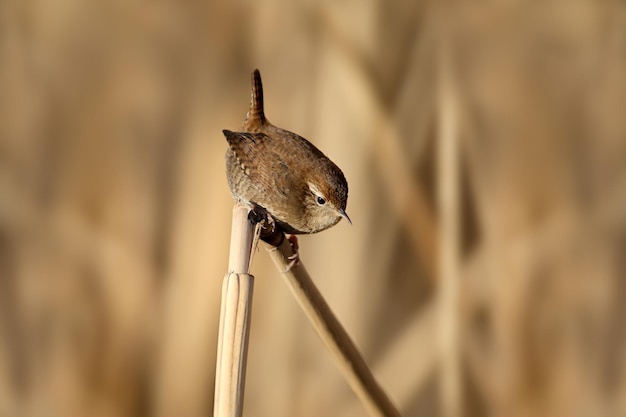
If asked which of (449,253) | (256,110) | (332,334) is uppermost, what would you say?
(256,110)

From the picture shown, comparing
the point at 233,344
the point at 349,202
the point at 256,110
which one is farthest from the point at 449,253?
the point at 233,344

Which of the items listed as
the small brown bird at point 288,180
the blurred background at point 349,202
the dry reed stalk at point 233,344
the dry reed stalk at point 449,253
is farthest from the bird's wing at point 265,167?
the dry reed stalk at point 449,253

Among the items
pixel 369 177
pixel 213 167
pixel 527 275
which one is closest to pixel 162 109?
pixel 213 167

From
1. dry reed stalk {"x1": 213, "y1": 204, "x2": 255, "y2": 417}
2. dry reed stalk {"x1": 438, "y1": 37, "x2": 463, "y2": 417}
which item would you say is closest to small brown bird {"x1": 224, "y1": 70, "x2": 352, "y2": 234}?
dry reed stalk {"x1": 213, "y1": 204, "x2": 255, "y2": 417}

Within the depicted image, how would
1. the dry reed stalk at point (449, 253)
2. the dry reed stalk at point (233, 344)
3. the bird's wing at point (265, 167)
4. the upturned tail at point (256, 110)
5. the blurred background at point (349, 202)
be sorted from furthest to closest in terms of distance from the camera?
1. the dry reed stalk at point (449, 253)
2. the blurred background at point (349, 202)
3. the upturned tail at point (256, 110)
4. the bird's wing at point (265, 167)
5. the dry reed stalk at point (233, 344)

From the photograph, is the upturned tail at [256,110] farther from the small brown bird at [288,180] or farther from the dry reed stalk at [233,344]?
the dry reed stalk at [233,344]

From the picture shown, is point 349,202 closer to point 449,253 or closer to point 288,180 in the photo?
point 449,253

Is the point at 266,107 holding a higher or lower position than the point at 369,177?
higher

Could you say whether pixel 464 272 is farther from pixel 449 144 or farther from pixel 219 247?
pixel 219 247
